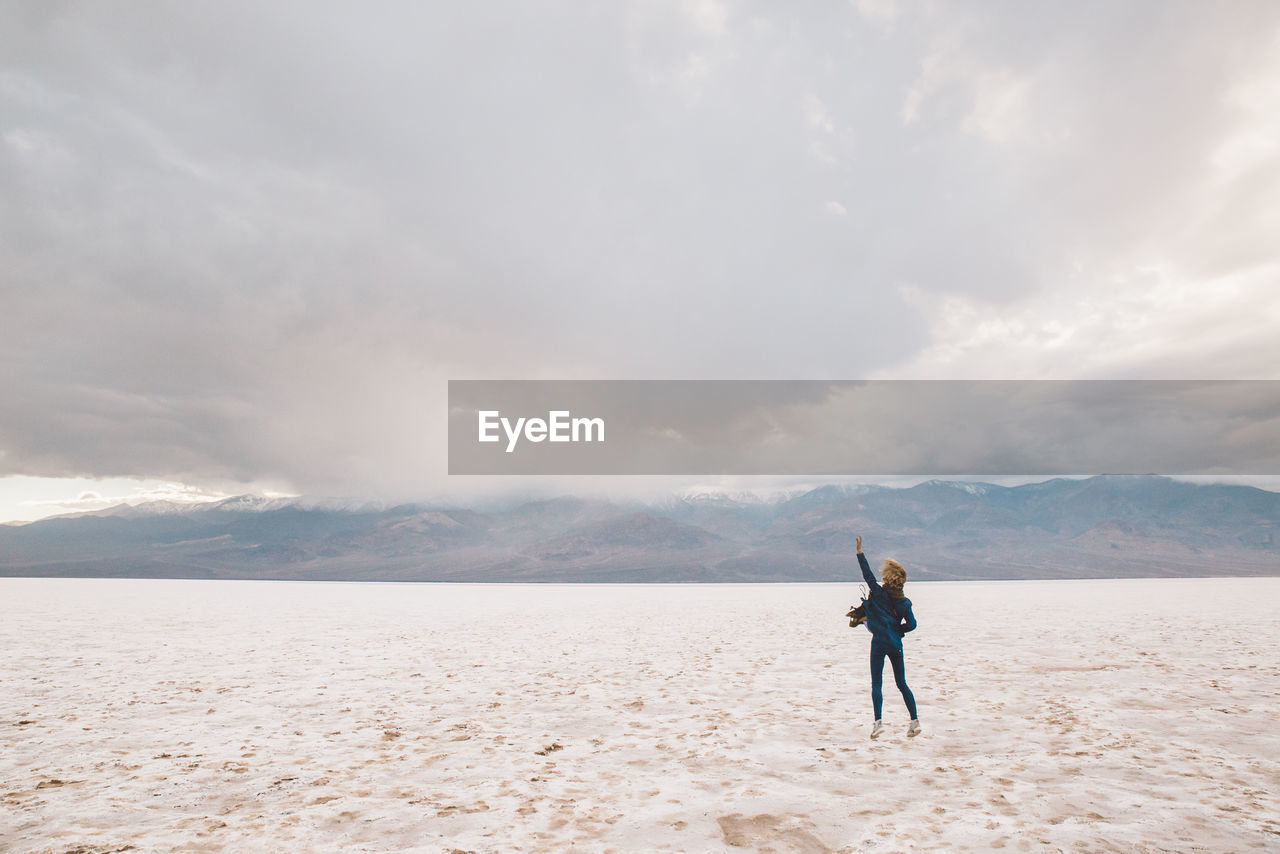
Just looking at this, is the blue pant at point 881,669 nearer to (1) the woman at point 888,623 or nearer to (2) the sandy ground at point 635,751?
(1) the woman at point 888,623

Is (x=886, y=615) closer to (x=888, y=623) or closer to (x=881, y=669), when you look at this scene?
(x=888, y=623)

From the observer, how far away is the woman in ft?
31.2

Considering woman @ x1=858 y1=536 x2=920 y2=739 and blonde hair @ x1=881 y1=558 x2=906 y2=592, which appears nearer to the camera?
woman @ x1=858 y1=536 x2=920 y2=739

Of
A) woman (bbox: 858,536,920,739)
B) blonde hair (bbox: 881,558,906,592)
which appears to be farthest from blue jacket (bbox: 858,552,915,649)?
blonde hair (bbox: 881,558,906,592)

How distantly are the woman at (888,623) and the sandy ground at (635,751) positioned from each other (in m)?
0.63

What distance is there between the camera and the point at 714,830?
6520 mm

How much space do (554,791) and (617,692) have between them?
19.7 feet

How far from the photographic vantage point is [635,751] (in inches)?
364

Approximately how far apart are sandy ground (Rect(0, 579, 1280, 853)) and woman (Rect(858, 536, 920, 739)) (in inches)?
24.8

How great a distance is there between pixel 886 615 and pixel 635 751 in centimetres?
425

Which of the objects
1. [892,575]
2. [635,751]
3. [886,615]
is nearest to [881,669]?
[886,615]

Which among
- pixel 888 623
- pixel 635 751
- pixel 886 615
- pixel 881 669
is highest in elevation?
pixel 886 615

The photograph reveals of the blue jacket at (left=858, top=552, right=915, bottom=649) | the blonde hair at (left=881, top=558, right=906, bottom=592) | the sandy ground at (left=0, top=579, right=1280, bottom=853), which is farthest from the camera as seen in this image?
the blonde hair at (left=881, top=558, right=906, bottom=592)

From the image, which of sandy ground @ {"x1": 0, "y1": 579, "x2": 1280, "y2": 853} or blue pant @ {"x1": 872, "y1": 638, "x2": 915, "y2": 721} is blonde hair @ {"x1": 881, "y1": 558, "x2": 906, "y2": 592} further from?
sandy ground @ {"x1": 0, "y1": 579, "x2": 1280, "y2": 853}
